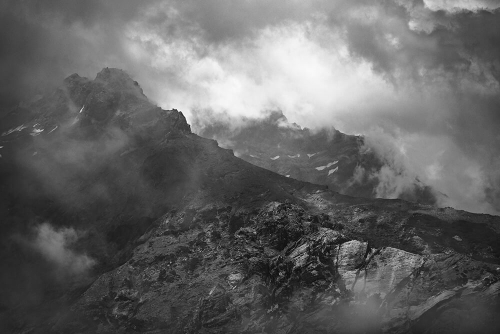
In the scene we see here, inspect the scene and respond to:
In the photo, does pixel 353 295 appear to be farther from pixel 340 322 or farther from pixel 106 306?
pixel 106 306

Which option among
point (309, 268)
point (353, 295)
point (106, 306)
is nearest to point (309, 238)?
point (309, 268)

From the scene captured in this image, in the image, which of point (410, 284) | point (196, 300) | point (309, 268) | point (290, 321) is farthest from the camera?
point (196, 300)

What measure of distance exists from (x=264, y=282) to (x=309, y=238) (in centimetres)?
2446

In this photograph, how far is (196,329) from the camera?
175m

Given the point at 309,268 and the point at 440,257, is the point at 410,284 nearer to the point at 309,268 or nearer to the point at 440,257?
the point at 440,257

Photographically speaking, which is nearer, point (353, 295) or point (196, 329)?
point (353, 295)

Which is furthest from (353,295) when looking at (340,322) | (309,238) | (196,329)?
(196,329)

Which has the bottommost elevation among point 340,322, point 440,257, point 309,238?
point 340,322

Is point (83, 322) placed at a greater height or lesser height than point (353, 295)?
greater

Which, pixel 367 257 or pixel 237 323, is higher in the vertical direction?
pixel 367 257

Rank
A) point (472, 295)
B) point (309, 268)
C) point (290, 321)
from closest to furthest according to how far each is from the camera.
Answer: point (472, 295)
point (290, 321)
point (309, 268)

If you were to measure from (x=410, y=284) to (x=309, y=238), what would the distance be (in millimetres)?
48102

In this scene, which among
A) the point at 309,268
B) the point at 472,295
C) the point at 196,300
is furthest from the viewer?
the point at 196,300

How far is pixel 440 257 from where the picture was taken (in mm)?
160250
